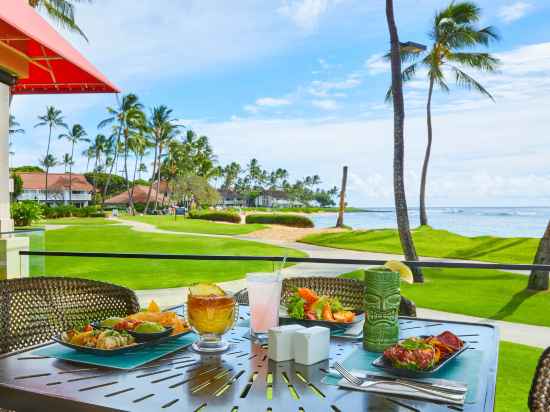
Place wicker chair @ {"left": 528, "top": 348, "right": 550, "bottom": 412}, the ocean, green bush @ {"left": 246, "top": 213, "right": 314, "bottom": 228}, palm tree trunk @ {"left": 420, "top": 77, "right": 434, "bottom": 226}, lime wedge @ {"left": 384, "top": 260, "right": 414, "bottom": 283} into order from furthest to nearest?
green bush @ {"left": 246, "top": 213, "right": 314, "bottom": 228} → the ocean → palm tree trunk @ {"left": 420, "top": 77, "right": 434, "bottom": 226} → lime wedge @ {"left": 384, "top": 260, "right": 414, "bottom": 283} → wicker chair @ {"left": 528, "top": 348, "right": 550, "bottom": 412}

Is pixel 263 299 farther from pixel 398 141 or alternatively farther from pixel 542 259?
pixel 398 141

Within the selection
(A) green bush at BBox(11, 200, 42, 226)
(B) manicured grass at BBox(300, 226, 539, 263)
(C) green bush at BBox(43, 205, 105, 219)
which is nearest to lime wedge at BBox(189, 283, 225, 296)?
(A) green bush at BBox(11, 200, 42, 226)

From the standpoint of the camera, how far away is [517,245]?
47.1 feet


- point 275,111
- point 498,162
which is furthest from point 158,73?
point 498,162

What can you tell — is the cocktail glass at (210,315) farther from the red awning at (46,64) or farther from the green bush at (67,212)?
the green bush at (67,212)

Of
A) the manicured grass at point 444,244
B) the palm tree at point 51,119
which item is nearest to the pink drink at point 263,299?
the manicured grass at point 444,244

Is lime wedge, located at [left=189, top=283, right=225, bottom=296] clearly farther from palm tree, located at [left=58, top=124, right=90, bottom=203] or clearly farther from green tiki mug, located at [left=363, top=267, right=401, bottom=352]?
palm tree, located at [left=58, top=124, right=90, bottom=203]

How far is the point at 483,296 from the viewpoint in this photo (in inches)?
323

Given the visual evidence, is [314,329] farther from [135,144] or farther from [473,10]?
[135,144]

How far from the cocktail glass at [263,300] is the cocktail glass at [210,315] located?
0.34ft

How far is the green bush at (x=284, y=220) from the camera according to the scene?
81.6 feet

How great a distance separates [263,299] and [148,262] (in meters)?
11.9

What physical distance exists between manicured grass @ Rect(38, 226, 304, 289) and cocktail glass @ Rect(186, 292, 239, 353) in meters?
6.59

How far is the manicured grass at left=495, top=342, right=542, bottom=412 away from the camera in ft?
11.4
